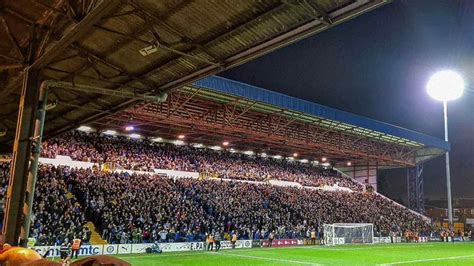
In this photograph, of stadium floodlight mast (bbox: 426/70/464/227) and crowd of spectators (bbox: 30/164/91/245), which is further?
stadium floodlight mast (bbox: 426/70/464/227)

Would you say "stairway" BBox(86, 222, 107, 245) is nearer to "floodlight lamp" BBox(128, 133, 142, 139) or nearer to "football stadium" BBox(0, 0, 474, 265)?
"football stadium" BBox(0, 0, 474, 265)

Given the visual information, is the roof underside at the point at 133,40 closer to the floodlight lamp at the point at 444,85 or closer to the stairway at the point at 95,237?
the stairway at the point at 95,237

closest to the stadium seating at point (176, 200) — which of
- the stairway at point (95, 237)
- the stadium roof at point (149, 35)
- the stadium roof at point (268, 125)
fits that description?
the stairway at point (95, 237)

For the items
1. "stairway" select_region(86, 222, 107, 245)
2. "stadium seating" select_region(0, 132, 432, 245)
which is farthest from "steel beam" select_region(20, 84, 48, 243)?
"stairway" select_region(86, 222, 107, 245)

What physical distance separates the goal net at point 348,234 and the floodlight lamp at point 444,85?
57.7ft

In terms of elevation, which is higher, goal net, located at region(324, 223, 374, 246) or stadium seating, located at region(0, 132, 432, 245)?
stadium seating, located at region(0, 132, 432, 245)

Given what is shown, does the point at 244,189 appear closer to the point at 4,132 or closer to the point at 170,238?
the point at 170,238

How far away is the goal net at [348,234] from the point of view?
127ft

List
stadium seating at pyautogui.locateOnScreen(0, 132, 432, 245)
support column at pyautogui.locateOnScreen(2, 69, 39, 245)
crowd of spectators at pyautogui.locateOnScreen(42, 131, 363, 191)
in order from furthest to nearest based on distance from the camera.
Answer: crowd of spectators at pyautogui.locateOnScreen(42, 131, 363, 191)
stadium seating at pyautogui.locateOnScreen(0, 132, 432, 245)
support column at pyautogui.locateOnScreen(2, 69, 39, 245)

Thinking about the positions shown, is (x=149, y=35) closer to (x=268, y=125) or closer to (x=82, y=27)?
(x=82, y=27)

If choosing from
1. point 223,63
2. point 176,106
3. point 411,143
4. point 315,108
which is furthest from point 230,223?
point 411,143

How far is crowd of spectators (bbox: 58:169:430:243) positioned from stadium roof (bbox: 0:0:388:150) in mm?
15727

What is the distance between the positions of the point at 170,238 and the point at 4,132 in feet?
41.2

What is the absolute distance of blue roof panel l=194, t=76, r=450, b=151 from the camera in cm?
2910
